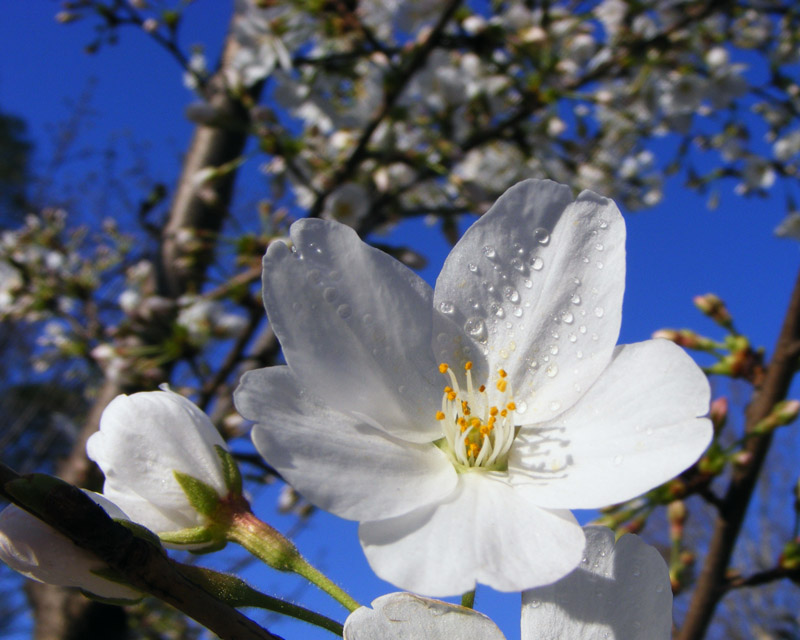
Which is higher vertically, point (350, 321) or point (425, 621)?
point (350, 321)

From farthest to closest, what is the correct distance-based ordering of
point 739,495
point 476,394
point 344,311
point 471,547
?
point 739,495, point 476,394, point 344,311, point 471,547

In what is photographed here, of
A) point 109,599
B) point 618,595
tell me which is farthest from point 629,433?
point 109,599

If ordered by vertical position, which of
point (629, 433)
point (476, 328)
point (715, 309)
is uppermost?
point (715, 309)

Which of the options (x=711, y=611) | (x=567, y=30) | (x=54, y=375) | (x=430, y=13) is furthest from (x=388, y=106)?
(x=54, y=375)

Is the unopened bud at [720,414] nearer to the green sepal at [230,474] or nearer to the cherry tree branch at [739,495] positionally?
the cherry tree branch at [739,495]

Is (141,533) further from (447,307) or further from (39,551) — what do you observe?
(447,307)

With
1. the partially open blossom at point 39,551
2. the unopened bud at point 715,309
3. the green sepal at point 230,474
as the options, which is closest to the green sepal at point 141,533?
the partially open blossom at point 39,551

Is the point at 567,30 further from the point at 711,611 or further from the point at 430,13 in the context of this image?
the point at 711,611
